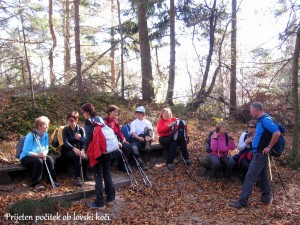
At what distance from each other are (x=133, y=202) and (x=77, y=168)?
1432mm

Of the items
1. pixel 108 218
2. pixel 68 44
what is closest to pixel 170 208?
pixel 108 218

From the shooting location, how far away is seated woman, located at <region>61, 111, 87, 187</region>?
648cm

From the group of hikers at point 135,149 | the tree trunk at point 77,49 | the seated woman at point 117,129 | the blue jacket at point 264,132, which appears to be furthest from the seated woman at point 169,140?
the tree trunk at point 77,49

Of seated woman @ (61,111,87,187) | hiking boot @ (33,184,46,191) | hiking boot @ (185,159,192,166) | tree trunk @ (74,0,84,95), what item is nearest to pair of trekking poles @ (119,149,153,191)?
seated woman @ (61,111,87,187)

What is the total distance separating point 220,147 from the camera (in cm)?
728

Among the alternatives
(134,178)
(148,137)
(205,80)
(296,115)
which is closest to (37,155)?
(134,178)

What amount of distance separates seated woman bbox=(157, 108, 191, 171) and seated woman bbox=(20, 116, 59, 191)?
114 inches

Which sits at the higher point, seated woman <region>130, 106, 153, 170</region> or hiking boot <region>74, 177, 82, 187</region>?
seated woman <region>130, 106, 153, 170</region>

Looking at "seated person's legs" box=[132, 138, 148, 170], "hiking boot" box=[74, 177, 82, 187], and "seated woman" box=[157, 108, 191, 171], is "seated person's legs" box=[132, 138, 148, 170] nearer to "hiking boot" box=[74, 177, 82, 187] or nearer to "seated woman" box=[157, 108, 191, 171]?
"seated woman" box=[157, 108, 191, 171]

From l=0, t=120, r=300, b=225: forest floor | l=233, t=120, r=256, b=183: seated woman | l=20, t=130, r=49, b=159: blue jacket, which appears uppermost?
l=20, t=130, r=49, b=159: blue jacket

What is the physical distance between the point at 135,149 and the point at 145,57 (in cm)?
637

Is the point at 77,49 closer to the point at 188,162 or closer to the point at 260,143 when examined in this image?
the point at 188,162

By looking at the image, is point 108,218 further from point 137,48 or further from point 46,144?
point 137,48

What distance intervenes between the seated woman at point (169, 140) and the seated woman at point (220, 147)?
0.86 meters
